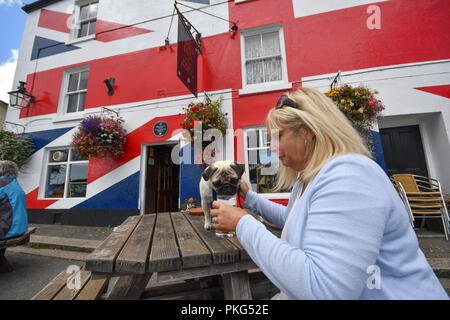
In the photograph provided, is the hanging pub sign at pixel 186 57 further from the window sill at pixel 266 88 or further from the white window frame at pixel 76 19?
the white window frame at pixel 76 19

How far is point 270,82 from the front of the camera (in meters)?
5.32

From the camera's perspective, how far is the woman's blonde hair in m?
0.89

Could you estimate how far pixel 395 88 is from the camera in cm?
443

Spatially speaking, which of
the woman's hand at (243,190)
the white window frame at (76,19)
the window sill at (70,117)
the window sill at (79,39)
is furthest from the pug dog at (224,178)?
the white window frame at (76,19)

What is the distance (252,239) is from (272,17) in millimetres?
6532

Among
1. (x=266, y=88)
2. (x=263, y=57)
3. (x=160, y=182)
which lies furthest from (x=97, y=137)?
(x=263, y=57)

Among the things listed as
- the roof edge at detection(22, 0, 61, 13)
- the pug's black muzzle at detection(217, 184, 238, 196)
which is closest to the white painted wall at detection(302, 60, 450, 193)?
the pug's black muzzle at detection(217, 184, 238, 196)

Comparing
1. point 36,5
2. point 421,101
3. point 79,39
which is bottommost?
point 421,101

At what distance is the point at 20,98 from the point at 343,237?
10.3 m

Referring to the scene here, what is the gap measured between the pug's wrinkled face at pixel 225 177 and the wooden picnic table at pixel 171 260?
359 mm

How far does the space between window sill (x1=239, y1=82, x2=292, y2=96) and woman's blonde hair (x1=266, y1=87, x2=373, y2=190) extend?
4296 mm

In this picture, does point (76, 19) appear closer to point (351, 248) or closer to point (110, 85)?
point (110, 85)

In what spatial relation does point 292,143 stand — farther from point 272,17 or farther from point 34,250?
point 272,17

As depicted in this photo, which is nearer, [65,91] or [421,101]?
[421,101]
